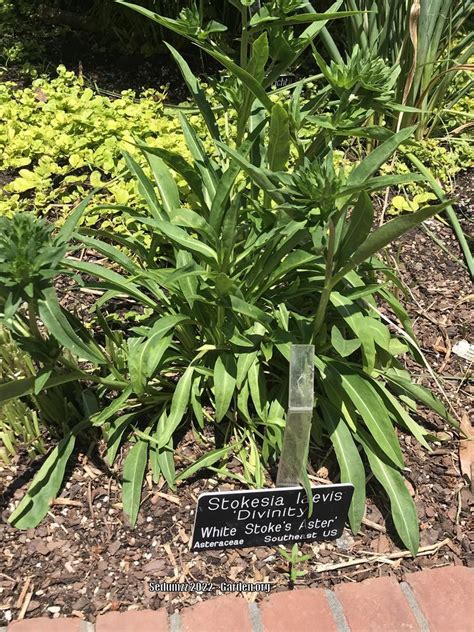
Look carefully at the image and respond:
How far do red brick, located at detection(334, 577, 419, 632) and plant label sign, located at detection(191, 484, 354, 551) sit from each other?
16 centimetres

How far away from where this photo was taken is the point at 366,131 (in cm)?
169

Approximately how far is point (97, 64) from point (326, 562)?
3.21 metres

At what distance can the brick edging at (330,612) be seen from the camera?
163 cm

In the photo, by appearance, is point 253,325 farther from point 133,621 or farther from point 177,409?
point 133,621

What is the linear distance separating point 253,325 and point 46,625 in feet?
3.08

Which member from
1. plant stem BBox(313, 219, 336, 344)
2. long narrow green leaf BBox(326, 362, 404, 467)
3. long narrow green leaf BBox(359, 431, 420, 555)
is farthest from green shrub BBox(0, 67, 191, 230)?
long narrow green leaf BBox(359, 431, 420, 555)

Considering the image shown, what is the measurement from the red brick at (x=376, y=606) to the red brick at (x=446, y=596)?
5 centimetres

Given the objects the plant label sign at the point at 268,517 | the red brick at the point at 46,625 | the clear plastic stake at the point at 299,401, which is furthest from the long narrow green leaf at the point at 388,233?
the red brick at the point at 46,625

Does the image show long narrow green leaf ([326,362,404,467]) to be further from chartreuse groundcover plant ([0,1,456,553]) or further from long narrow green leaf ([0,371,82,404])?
long narrow green leaf ([0,371,82,404])

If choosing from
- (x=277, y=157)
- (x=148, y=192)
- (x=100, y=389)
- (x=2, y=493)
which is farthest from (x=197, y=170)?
(x=2, y=493)

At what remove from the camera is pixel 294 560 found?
1776 mm

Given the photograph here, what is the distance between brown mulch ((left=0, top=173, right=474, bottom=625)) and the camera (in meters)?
1.70

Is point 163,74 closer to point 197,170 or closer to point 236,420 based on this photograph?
point 197,170

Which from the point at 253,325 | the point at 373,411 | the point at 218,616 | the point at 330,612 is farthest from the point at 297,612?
the point at 253,325
